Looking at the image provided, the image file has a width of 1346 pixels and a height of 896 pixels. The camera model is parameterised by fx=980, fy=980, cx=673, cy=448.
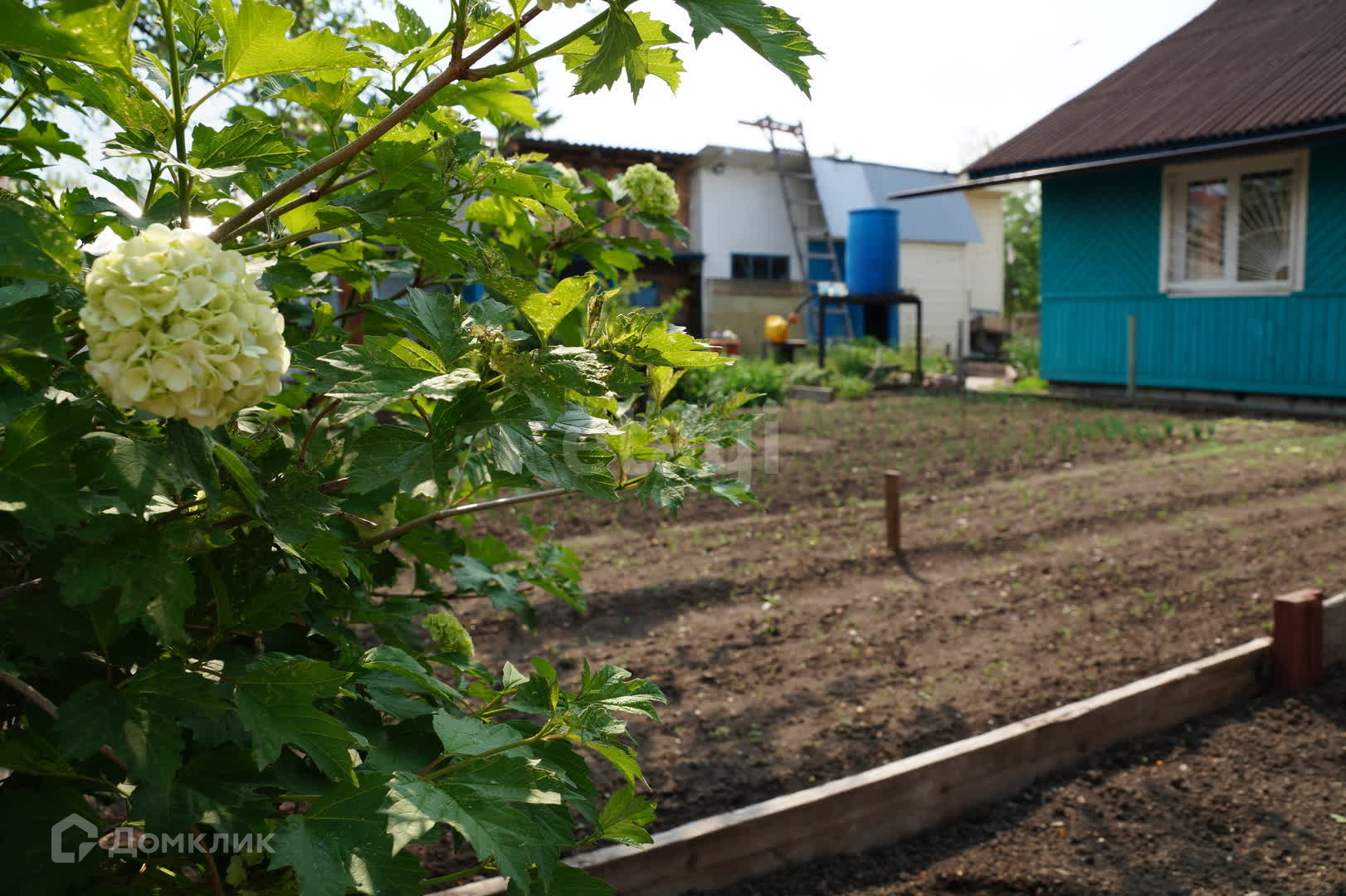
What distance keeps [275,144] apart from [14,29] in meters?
0.31

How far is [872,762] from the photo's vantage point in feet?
10.1

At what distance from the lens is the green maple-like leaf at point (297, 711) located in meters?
0.98

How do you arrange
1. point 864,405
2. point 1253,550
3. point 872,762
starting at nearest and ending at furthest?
point 872,762 < point 1253,550 < point 864,405

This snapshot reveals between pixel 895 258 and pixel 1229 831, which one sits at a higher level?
pixel 895 258

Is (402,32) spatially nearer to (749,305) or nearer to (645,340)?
(645,340)

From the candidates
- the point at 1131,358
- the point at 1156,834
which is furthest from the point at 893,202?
the point at 1156,834

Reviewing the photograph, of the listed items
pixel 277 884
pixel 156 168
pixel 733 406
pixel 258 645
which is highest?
pixel 156 168

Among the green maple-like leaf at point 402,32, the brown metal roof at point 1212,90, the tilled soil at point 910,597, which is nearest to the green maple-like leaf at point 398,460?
the green maple-like leaf at point 402,32

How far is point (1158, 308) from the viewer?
39.8 ft

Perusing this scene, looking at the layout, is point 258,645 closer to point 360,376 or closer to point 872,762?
point 360,376

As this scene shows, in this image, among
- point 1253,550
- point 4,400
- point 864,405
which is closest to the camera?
point 4,400

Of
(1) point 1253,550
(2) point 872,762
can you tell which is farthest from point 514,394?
(1) point 1253,550

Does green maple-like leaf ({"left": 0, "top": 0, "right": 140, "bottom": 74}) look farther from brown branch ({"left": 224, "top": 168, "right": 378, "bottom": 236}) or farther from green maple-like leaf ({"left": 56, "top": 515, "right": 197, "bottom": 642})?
green maple-like leaf ({"left": 56, "top": 515, "right": 197, "bottom": 642})

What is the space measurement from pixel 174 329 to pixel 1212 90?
14.0m
